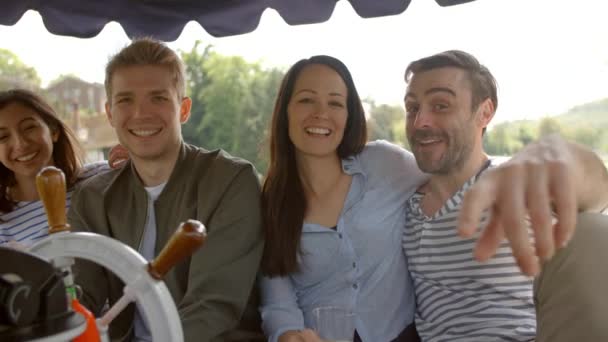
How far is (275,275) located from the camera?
69.4 inches

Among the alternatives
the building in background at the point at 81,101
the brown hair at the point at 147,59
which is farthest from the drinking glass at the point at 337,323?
the building in background at the point at 81,101

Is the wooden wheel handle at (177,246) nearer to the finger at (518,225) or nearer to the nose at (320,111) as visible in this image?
the finger at (518,225)

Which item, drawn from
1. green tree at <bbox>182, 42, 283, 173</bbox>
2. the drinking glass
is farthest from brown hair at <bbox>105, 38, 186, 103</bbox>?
green tree at <bbox>182, 42, 283, 173</bbox>

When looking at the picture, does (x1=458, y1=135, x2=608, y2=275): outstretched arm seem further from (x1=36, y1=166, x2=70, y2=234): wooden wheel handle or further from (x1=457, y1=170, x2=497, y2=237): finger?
(x1=36, y1=166, x2=70, y2=234): wooden wheel handle

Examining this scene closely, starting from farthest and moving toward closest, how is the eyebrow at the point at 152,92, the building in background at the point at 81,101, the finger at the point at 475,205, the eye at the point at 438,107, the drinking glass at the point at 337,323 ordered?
the building in background at the point at 81,101 < the eyebrow at the point at 152,92 < the eye at the point at 438,107 < the drinking glass at the point at 337,323 < the finger at the point at 475,205

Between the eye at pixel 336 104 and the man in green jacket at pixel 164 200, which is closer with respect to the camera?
the man in green jacket at pixel 164 200

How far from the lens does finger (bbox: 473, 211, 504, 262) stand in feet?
1.67

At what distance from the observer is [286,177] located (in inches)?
73.6

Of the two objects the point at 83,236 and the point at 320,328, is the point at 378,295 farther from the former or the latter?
the point at 83,236

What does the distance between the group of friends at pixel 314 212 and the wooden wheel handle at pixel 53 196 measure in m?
0.80

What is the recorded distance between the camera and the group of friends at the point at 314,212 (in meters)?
1.61

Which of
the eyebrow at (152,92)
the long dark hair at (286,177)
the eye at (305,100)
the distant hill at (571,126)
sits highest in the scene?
the eyebrow at (152,92)

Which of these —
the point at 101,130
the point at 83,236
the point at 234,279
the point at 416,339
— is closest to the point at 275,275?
the point at 234,279

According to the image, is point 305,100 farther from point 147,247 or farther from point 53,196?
point 53,196
